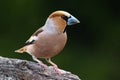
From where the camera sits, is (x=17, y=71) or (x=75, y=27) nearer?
(x=17, y=71)

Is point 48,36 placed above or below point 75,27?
above

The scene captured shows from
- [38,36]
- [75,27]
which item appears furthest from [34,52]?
[75,27]

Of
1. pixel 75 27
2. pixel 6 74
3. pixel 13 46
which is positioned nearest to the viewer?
pixel 6 74

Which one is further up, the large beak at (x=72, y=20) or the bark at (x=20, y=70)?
the large beak at (x=72, y=20)

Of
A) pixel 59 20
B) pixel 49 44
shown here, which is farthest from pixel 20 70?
pixel 59 20

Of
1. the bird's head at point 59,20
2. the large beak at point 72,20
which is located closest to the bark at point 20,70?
the bird's head at point 59,20

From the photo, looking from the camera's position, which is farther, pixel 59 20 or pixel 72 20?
pixel 59 20

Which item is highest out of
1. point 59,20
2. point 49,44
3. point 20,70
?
point 59,20

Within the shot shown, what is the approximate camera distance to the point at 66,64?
8.39m

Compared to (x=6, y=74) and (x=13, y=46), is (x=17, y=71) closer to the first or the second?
(x=6, y=74)

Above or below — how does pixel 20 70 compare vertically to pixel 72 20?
below

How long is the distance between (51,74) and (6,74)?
1.19 feet

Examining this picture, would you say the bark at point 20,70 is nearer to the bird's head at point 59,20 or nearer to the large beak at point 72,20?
the bird's head at point 59,20

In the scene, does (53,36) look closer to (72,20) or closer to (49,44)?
(49,44)
